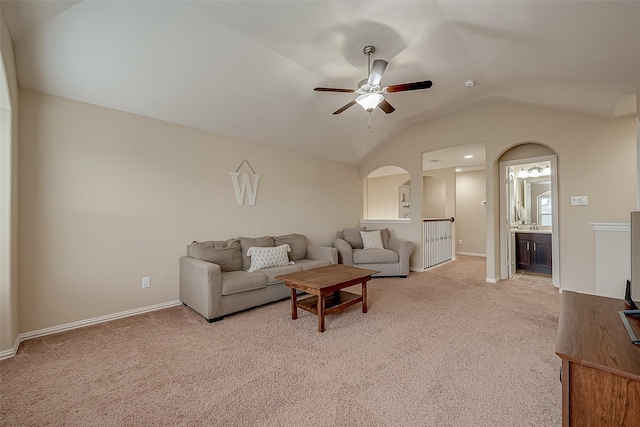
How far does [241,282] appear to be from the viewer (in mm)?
3145

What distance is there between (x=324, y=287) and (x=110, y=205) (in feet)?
8.44

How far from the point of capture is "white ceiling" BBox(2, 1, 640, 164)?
7.25 ft

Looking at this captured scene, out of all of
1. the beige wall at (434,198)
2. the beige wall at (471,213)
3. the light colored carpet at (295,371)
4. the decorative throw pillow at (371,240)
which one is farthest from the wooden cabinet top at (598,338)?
the beige wall at (434,198)

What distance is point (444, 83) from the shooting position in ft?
12.4

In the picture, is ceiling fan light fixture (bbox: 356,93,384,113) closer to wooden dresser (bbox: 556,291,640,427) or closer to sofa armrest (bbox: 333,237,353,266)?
wooden dresser (bbox: 556,291,640,427)

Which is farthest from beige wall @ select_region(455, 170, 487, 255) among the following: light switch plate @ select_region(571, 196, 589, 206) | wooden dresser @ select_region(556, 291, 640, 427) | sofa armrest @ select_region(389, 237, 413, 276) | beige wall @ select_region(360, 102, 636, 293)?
wooden dresser @ select_region(556, 291, 640, 427)

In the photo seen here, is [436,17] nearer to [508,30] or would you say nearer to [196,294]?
[508,30]

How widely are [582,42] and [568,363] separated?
2777 millimetres

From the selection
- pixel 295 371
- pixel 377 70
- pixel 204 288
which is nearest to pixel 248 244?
pixel 204 288

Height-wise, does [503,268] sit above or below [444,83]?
below

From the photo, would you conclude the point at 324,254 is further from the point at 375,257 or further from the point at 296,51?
the point at 296,51

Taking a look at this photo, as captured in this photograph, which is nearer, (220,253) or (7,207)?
(7,207)

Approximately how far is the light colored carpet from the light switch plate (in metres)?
1.69

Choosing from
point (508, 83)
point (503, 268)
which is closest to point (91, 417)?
point (508, 83)
